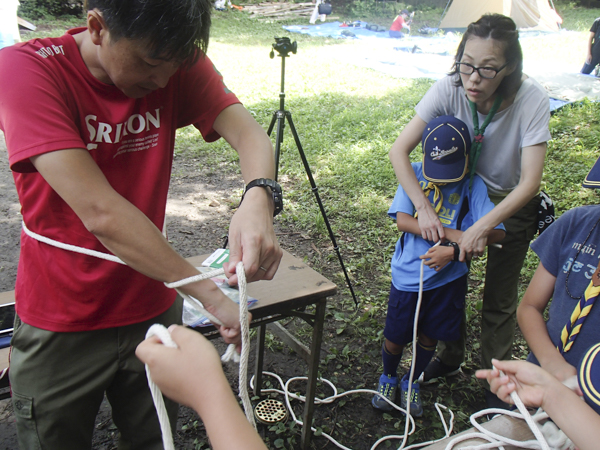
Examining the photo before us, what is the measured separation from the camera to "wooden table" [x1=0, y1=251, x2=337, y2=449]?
2.21 m

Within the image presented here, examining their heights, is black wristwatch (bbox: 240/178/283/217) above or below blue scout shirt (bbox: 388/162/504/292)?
above

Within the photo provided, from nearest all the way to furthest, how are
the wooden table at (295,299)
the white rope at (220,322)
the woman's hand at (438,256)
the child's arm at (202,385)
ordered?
the child's arm at (202,385) < the white rope at (220,322) < the wooden table at (295,299) < the woman's hand at (438,256)

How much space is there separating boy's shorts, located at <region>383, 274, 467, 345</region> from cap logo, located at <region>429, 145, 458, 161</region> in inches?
28.3

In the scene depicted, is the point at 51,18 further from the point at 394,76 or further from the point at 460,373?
the point at 460,373

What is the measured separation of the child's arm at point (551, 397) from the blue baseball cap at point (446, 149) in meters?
1.39

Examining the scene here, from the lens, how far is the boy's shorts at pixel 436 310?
8.75 feet

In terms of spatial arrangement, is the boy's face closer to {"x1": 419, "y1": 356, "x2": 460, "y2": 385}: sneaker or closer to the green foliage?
{"x1": 419, "y1": 356, "x2": 460, "y2": 385}: sneaker

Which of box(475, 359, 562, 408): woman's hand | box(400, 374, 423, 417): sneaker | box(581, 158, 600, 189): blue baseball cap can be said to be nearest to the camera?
box(475, 359, 562, 408): woman's hand

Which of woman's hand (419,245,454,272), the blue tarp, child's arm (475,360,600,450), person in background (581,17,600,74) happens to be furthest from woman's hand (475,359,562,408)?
person in background (581,17,600,74)

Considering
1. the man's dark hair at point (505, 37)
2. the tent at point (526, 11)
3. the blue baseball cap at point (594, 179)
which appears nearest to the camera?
the blue baseball cap at point (594, 179)

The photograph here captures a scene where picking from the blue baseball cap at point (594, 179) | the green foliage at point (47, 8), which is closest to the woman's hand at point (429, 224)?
the blue baseball cap at point (594, 179)

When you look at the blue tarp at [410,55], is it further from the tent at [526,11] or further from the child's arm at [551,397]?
the child's arm at [551,397]

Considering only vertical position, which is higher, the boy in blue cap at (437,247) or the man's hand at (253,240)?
the man's hand at (253,240)

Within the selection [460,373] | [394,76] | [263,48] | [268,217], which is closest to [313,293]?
[268,217]
